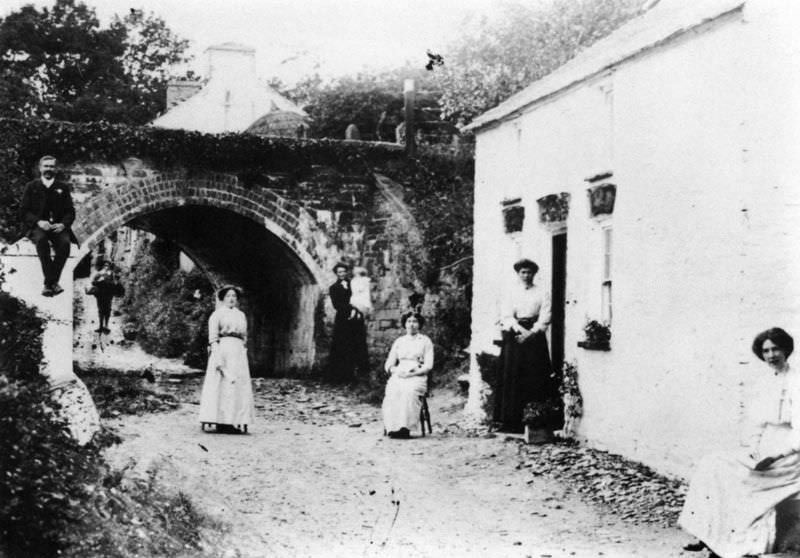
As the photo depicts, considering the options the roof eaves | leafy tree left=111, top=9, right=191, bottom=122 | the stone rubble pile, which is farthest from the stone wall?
the stone rubble pile

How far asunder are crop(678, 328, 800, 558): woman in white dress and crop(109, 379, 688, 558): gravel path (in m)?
0.45

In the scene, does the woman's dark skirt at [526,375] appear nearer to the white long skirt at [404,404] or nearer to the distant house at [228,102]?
the white long skirt at [404,404]

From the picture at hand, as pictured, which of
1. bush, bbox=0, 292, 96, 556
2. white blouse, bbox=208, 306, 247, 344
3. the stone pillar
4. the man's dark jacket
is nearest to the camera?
bush, bbox=0, 292, 96, 556

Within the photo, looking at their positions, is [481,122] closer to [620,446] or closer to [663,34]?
[663,34]

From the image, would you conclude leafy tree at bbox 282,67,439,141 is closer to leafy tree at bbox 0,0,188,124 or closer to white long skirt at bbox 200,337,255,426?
leafy tree at bbox 0,0,188,124

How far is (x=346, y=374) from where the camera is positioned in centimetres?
1681

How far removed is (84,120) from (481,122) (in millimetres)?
6309

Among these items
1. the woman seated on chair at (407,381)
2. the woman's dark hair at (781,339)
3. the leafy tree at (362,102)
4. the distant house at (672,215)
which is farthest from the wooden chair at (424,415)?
the leafy tree at (362,102)

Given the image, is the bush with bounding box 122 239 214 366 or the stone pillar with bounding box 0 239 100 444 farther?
the bush with bounding box 122 239 214 366

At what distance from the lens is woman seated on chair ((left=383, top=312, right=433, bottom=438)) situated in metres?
11.2

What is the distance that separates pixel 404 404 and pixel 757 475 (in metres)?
5.52

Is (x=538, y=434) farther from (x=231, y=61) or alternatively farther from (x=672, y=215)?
(x=231, y=61)

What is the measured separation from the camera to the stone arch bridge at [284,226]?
15.7 metres

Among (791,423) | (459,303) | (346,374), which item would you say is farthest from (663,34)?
(346,374)
